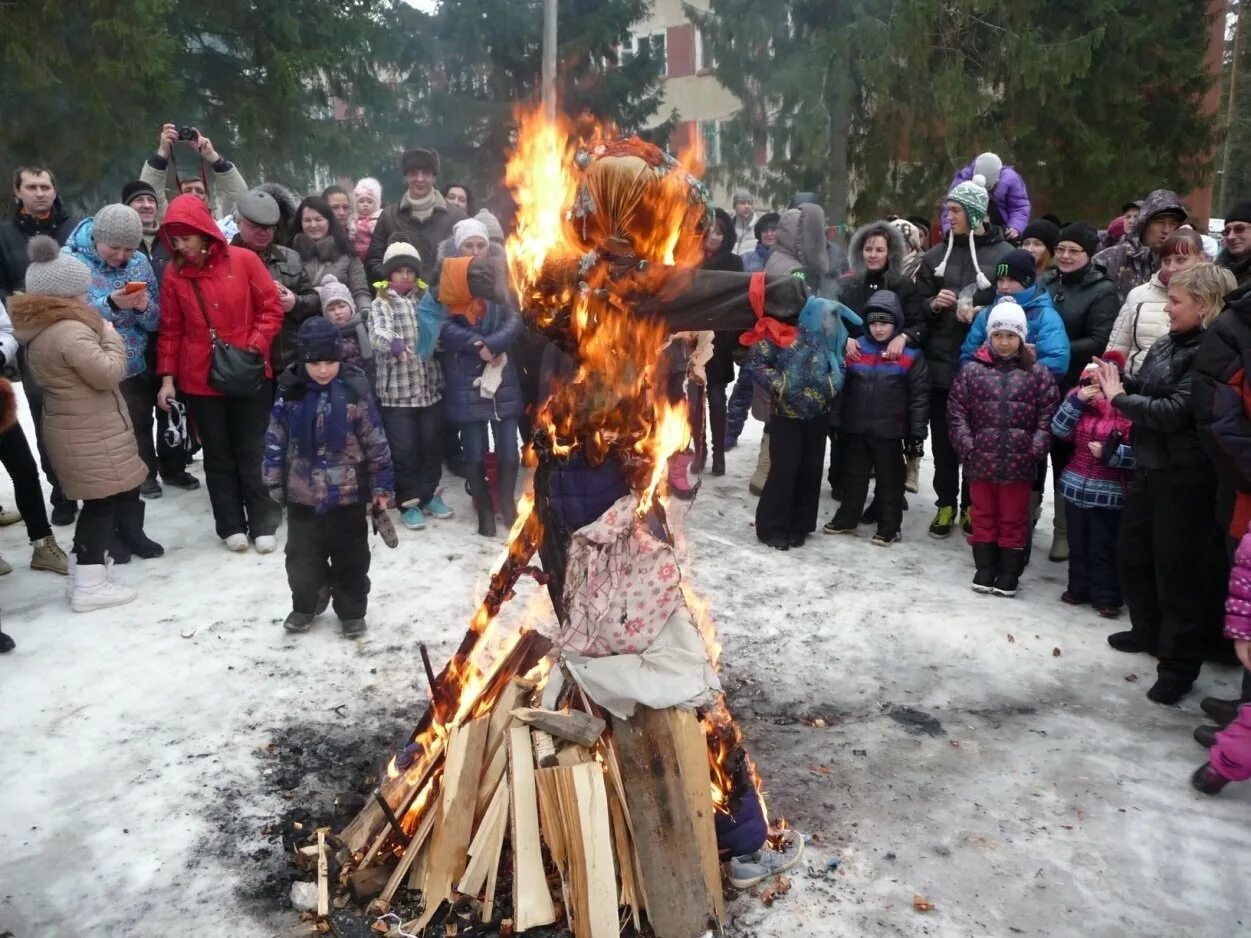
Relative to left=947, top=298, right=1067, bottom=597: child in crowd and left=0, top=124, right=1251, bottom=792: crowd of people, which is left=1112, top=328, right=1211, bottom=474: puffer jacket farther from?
left=947, top=298, right=1067, bottom=597: child in crowd

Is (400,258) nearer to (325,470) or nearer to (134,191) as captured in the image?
(134,191)

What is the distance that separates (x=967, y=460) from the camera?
6.45m

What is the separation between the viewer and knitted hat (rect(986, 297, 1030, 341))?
6.24 m

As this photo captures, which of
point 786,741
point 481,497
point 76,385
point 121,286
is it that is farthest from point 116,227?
point 786,741

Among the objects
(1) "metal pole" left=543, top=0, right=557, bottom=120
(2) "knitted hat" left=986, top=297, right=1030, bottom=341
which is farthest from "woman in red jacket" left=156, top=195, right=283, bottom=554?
(1) "metal pole" left=543, top=0, right=557, bottom=120

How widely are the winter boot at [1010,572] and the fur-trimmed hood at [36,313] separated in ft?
20.0

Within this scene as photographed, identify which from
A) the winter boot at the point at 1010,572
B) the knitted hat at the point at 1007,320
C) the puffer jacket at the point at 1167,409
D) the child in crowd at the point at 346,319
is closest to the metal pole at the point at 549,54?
the child in crowd at the point at 346,319

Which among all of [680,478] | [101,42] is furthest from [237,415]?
[101,42]

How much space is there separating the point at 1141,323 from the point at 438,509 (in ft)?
17.1

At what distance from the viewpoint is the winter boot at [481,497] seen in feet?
24.2

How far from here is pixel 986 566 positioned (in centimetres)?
647

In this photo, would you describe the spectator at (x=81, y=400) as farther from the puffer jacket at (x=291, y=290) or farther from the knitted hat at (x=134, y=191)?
the knitted hat at (x=134, y=191)

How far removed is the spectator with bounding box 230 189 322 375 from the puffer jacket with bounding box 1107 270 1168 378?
5.74 meters

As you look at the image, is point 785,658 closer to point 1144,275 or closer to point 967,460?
point 967,460
